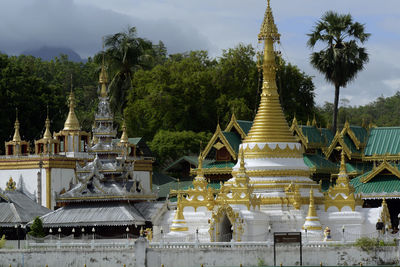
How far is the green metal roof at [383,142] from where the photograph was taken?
5828cm

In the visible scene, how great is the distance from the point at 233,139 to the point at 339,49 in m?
10.4

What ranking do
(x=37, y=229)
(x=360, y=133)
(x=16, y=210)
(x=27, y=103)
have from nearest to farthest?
(x=37, y=229) < (x=16, y=210) < (x=360, y=133) < (x=27, y=103)

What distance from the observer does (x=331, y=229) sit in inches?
1857

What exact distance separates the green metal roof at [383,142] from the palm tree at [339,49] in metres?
6.56

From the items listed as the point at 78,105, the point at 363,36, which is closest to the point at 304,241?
the point at 363,36

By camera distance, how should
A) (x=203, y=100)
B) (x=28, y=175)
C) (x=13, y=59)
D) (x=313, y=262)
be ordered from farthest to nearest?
(x=13, y=59) < (x=203, y=100) < (x=28, y=175) < (x=313, y=262)

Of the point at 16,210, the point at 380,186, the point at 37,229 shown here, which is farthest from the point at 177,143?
the point at 37,229

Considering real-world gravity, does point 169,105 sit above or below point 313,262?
above

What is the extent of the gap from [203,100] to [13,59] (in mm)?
25588

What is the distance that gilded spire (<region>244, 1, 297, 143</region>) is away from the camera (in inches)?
1989

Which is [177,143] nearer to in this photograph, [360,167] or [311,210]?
[360,167]

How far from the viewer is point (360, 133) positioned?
6094 centimetres

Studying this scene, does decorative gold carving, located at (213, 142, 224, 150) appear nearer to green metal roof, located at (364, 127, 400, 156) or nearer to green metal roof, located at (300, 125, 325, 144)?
green metal roof, located at (300, 125, 325, 144)

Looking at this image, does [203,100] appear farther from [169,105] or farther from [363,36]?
[363,36]
